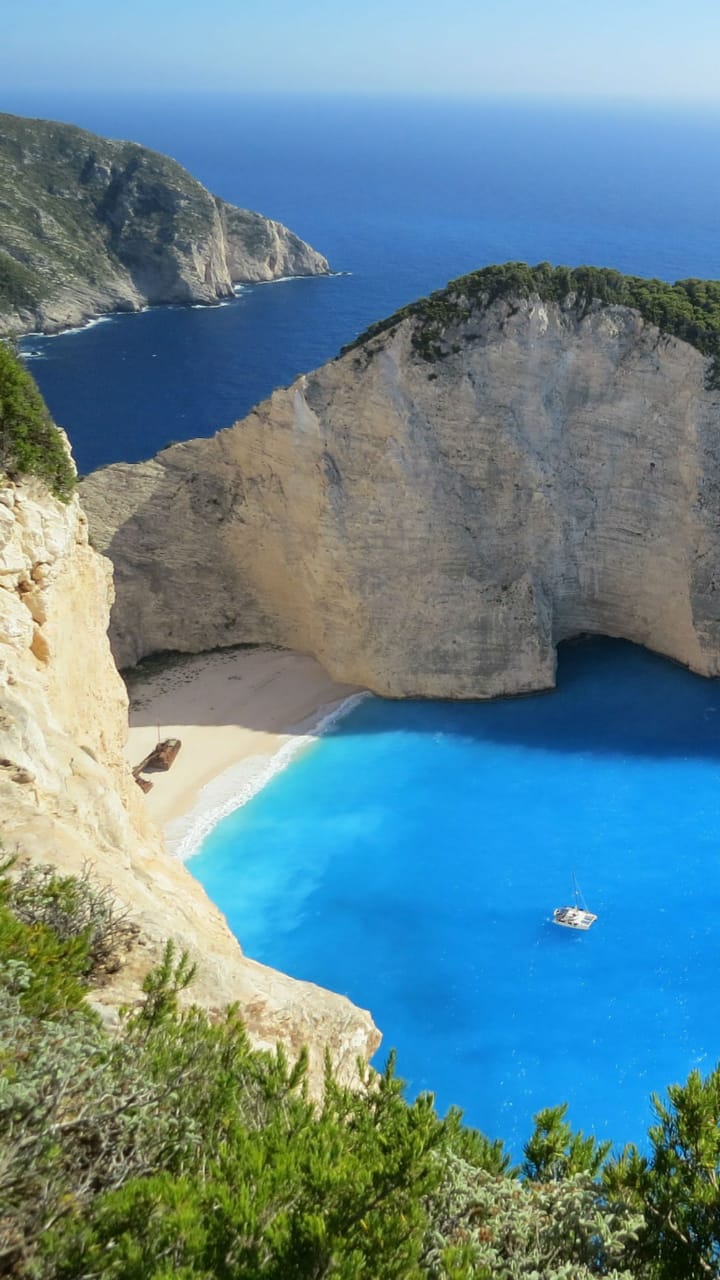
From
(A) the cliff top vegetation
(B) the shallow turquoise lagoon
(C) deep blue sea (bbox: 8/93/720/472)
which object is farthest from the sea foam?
(C) deep blue sea (bbox: 8/93/720/472)

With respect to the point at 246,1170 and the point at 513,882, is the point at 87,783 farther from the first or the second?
the point at 513,882

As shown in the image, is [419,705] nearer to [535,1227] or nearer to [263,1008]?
[263,1008]

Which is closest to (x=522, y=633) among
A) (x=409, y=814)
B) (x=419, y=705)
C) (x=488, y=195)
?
(x=419, y=705)

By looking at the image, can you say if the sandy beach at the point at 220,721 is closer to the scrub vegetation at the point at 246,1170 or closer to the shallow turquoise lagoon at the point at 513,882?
the shallow turquoise lagoon at the point at 513,882

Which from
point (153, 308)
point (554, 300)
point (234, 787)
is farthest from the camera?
point (153, 308)

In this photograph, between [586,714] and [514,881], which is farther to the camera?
[586,714]

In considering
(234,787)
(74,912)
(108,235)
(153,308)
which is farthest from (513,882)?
(108,235)
